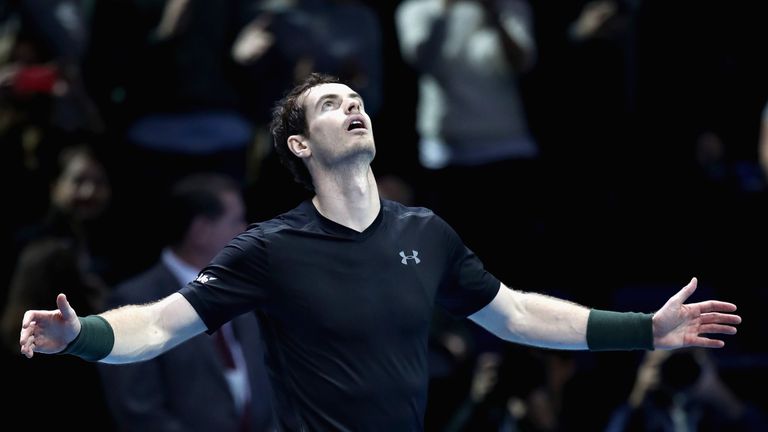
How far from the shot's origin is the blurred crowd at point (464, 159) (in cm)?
681

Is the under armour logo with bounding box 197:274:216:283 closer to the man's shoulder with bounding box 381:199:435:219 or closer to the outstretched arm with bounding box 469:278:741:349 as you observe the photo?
the man's shoulder with bounding box 381:199:435:219

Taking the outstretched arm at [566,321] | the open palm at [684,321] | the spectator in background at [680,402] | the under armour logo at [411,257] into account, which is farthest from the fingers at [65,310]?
the spectator in background at [680,402]

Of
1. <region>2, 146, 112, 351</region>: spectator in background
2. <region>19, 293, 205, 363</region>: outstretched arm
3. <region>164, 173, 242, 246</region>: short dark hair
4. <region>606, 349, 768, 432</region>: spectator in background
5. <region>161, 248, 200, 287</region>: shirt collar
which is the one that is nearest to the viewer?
<region>19, 293, 205, 363</region>: outstretched arm

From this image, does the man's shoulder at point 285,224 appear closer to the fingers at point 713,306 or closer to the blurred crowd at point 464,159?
the fingers at point 713,306

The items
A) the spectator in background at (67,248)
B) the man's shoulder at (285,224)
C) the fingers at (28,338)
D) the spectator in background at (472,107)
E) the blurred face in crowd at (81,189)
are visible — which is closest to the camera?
the fingers at (28,338)

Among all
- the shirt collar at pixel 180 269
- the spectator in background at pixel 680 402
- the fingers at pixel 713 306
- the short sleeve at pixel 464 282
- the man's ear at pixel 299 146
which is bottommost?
the spectator in background at pixel 680 402

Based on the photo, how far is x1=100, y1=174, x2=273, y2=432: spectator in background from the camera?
18.5 ft

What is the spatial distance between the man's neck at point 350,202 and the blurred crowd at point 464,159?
1929mm

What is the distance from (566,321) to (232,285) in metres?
1.08

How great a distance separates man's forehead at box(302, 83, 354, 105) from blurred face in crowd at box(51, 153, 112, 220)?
10.2 feet

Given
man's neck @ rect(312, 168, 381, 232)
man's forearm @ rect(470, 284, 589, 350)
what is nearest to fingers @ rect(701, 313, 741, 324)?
man's forearm @ rect(470, 284, 589, 350)

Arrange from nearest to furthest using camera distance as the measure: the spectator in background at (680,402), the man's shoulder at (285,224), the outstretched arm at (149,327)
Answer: the outstretched arm at (149,327) < the man's shoulder at (285,224) < the spectator in background at (680,402)

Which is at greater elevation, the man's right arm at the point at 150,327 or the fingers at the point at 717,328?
the man's right arm at the point at 150,327

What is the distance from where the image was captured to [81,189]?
7.20 metres
